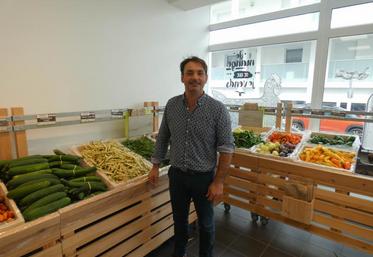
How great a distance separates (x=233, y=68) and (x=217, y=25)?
820 mm

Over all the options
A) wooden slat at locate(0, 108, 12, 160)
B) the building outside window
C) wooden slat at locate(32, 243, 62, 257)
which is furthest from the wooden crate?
wooden slat at locate(0, 108, 12, 160)

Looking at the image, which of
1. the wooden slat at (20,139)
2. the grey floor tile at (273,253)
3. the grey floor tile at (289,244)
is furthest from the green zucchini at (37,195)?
the grey floor tile at (289,244)

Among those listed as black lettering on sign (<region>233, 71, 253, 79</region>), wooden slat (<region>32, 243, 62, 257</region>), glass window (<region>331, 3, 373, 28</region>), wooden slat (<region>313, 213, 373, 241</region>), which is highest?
glass window (<region>331, 3, 373, 28</region>)

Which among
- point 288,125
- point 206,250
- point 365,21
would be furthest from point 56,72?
point 365,21

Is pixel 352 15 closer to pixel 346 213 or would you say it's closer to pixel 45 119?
pixel 346 213

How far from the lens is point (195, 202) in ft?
6.08

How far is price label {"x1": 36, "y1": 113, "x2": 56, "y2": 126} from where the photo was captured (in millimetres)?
2084

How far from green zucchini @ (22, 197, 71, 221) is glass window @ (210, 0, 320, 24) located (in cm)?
371

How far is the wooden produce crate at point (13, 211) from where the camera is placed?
1.29 m

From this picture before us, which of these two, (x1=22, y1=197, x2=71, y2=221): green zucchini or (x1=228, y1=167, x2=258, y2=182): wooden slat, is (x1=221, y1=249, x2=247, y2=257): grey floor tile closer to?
(x1=228, y1=167, x2=258, y2=182): wooden slat

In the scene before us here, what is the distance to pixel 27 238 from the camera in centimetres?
131

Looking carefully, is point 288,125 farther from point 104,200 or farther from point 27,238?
point 27,238

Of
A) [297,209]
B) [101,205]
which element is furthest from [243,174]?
[101,205]

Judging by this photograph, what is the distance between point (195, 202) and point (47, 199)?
104 centimetres
